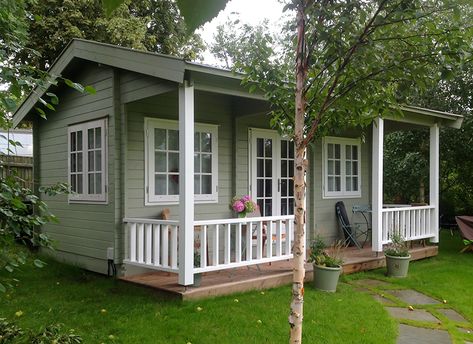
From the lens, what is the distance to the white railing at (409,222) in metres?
7.13

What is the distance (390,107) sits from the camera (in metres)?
2.94

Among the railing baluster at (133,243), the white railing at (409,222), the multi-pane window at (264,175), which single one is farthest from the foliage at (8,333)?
the white railing at (409,222)

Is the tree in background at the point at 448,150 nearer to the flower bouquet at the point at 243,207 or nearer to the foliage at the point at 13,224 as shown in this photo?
the flower bouquet at the point at 243,207

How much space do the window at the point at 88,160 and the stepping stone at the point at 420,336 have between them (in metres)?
4.16

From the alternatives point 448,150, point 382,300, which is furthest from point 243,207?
point 448,150

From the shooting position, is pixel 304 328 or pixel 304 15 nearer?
pixel 304 15

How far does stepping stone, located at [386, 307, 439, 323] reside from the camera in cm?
456

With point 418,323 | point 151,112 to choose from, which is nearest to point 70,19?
point 151,112

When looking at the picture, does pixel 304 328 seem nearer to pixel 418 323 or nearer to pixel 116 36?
pixel 418 323

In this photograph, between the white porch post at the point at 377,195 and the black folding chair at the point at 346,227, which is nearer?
the white porch post at the point at 377,195

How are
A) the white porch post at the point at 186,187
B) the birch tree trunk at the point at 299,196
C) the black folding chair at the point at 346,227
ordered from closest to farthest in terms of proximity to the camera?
the birch tree trunk at the point at 299,196
the white porch post at the point at 186,187
the black folding chair at the point at 346,227

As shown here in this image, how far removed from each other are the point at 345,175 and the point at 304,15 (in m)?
6.80

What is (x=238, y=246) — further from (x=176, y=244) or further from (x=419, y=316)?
(x=419, y=316)

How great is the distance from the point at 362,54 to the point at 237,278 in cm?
364
